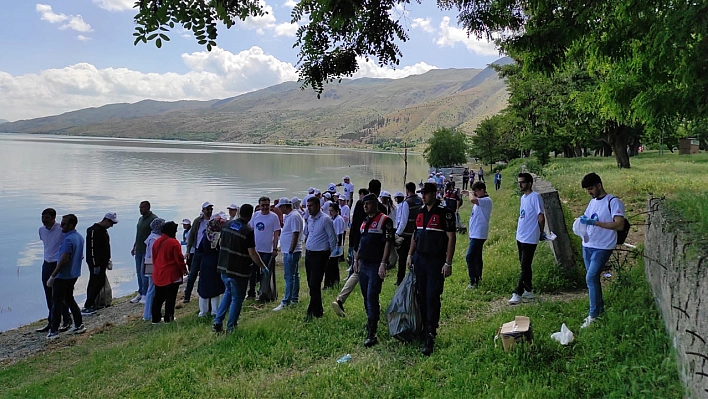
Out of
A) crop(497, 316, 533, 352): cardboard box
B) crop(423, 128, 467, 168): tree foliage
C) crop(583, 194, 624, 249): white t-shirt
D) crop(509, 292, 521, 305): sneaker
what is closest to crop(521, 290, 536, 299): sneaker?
crop(509, 292, 521, 305): sneaker

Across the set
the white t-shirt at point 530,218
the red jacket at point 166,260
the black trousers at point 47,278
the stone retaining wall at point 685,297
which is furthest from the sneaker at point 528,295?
the black trousers at point 47,278

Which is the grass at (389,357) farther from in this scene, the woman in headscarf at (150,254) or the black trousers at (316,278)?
the woman in headscarf at (150,254)

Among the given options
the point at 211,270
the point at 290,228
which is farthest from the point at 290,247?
the point at 211,270

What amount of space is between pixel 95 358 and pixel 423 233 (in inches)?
193

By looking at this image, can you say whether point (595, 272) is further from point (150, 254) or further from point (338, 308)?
point (150, 254)

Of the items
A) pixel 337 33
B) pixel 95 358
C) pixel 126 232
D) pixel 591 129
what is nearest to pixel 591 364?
pixel 337 33

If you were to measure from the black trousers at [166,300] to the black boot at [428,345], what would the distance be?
4401 millimetres

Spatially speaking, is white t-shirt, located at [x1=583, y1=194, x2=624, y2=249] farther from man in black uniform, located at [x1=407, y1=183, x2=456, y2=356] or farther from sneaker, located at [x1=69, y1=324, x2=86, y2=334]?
sneaker, located at [x1=69, y1=324, x2=86, y2=334]

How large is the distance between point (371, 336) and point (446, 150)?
64.7m

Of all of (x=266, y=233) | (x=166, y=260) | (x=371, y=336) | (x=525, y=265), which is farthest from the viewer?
(x=266, y=233)

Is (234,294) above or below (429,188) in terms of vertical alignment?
below

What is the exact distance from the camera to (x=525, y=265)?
6.61m

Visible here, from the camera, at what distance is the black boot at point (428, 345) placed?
5.11 metres

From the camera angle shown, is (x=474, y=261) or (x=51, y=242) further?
(x=51, y=242)
